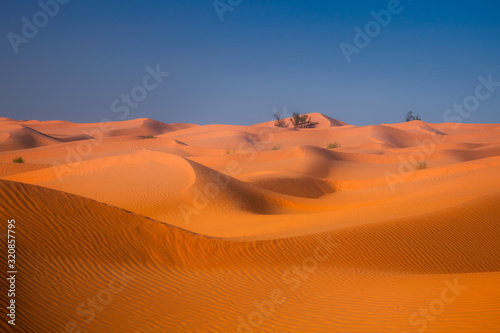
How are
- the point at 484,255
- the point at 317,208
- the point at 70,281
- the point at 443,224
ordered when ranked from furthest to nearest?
1. the point at 317,208
2. the point at 443,224
3. the point at 484,255
4. the point at 70,281

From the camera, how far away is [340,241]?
11312 millimetres

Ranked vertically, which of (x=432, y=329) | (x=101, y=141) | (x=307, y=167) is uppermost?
(x=101, y=141)

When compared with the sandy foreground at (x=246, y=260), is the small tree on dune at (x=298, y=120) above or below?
above

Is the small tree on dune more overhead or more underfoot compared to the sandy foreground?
more overhead

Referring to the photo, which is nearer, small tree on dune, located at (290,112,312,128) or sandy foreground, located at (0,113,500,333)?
sandy foreground, located at (0,113,500,333)

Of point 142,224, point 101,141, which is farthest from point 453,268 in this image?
point 101,141

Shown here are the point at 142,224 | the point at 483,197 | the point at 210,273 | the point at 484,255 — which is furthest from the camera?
the point at 483,197

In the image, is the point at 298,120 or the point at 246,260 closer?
the point at 246,260

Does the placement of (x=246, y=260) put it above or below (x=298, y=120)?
below

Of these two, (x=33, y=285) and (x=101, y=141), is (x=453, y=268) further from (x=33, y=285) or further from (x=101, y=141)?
(x=101, y=141)

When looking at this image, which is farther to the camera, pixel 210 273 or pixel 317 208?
pixel 317 208

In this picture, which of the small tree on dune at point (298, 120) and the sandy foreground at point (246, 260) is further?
the small tree on dune at point (298, 120)

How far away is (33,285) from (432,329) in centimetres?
564

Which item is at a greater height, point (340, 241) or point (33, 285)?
point (340, 241)
